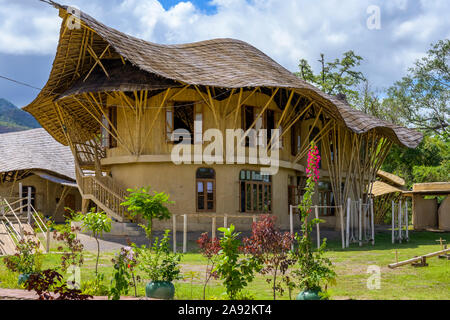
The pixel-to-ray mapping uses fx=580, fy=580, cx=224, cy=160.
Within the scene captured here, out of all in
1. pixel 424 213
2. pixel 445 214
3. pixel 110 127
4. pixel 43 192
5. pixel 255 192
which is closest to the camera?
pixel 255 192

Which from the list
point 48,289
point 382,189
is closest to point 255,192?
point 48,289

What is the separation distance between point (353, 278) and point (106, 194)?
1346 cm

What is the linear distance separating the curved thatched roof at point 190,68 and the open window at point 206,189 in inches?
155

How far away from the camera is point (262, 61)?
2466 centimetres

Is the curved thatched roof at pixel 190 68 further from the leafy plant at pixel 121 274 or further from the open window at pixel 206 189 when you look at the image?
the leafy plant at pixel 121 274

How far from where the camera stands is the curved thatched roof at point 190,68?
65.9 ft

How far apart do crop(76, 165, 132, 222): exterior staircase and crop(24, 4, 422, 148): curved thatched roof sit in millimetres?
3612

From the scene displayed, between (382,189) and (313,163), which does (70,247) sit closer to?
(313,163)

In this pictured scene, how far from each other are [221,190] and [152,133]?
138 inches

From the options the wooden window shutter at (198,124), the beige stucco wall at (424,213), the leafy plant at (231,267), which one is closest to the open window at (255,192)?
the wooden window shutter at (198,124)

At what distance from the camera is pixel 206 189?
2278cm

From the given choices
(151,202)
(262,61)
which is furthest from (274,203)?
(151,202)

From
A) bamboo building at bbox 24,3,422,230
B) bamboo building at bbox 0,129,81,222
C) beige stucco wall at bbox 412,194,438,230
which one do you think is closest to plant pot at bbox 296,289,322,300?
bamboo building at bbox 24,3,422,230
